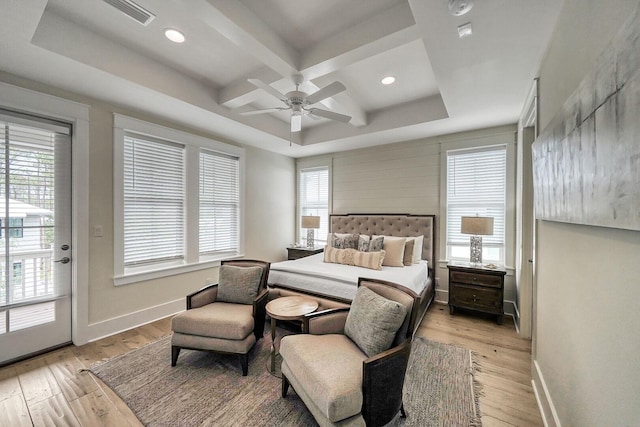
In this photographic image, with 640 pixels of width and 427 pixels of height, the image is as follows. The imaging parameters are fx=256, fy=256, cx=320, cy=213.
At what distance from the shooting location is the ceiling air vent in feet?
5.94

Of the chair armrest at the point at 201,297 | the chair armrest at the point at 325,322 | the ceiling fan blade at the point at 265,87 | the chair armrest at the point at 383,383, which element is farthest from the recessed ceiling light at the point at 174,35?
the chair armrest at the point at 383,383

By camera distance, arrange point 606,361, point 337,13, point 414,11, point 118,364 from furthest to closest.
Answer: point 118,364, point 337,13, point 414,11, point 606,361

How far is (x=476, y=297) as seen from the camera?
11.1 feet

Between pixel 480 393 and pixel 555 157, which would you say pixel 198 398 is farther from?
pixel 555 157

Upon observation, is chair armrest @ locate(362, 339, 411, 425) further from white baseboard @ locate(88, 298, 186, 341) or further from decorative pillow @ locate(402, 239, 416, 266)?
white baseboard @ locate(88, 298, 186, 341)

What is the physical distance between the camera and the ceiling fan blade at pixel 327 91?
218 centimetres

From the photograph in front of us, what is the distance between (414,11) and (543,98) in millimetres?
1272

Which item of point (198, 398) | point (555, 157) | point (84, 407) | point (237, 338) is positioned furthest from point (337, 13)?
point (84, 407)

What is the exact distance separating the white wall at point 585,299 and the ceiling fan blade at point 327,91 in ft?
4.62

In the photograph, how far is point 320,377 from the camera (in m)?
1.53

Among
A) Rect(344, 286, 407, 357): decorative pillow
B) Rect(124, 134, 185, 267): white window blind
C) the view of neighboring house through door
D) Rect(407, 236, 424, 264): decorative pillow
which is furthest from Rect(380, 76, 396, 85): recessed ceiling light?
the view of neighboring house through door

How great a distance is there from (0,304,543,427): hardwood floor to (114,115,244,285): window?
824 mm

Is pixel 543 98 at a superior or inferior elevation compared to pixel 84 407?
superior

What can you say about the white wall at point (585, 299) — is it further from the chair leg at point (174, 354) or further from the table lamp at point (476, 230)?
the chair leg at point (174, 354)
